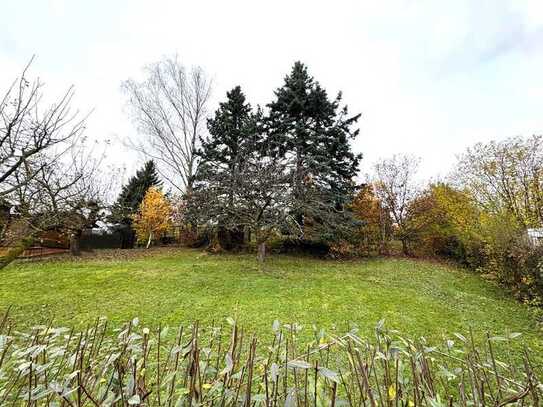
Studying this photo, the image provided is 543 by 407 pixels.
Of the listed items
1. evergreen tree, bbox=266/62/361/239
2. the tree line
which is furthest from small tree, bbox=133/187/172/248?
evergreen tree, bbox=266/62/361/239

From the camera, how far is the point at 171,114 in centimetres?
1536

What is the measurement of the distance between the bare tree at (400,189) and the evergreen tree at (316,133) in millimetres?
2679

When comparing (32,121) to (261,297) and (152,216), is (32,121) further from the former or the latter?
(152,216)

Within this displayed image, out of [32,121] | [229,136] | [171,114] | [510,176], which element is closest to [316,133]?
[229,136]

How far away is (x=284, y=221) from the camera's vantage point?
920 cm

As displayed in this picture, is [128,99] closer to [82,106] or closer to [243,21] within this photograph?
[243,21]

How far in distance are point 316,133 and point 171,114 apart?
850 cm

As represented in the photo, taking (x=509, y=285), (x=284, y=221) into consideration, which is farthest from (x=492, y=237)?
(x=284, y=221)

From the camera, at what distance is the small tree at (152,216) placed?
52.2ft

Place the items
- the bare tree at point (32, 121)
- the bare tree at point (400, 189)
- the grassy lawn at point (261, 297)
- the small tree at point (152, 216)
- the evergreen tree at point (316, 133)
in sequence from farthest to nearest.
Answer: the small tree at point (152, 216), the bare tree at point (400, 189), the evergreen tree at point (316, 133), the grassy lawn at point (261, 297), the bare tree at point (32, 121)

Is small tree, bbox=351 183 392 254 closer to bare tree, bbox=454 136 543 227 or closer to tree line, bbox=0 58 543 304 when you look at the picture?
tree line, bbox=0 58 543 304

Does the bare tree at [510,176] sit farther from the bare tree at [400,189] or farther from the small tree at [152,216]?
the small tree at [152,216]

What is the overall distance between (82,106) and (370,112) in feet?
42.8

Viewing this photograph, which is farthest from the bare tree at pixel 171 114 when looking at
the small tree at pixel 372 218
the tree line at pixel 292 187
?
the small tree at pixel 372 218
